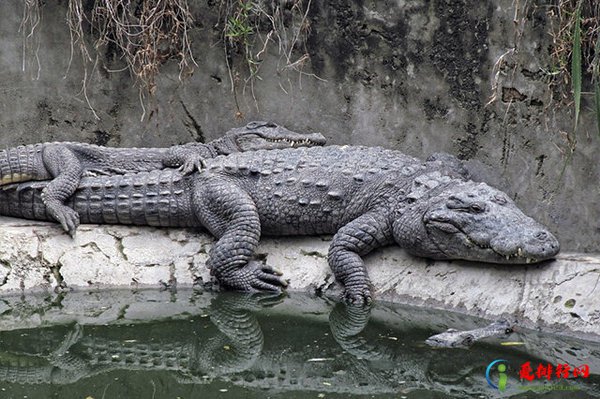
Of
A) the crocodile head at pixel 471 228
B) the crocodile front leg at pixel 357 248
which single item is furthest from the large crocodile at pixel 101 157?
the crocodile head at pixel 471 228

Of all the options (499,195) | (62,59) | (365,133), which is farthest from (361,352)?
(62,59)

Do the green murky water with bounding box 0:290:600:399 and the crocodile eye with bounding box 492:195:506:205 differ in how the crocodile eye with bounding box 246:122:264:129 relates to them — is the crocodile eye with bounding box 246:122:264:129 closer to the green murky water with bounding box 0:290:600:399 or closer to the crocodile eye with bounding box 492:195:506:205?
the green murky water with bounding box 0:290:600:399

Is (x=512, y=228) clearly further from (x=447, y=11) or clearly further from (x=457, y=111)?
(x=447, y=11)

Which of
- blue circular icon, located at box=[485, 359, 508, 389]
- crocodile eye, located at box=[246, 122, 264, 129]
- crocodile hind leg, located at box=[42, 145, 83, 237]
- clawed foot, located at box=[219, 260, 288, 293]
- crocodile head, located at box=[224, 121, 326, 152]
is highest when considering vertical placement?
crocodile eye, located at box=[246, 122, 264, 129]

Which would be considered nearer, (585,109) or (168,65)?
(585,109)

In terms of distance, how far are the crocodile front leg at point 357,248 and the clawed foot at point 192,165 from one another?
1.12m

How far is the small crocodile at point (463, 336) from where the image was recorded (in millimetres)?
5340

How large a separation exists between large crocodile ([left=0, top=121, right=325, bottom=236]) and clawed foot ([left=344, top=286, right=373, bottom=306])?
56.1 inches

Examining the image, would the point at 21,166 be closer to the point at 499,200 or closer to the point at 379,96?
the point at 379,96

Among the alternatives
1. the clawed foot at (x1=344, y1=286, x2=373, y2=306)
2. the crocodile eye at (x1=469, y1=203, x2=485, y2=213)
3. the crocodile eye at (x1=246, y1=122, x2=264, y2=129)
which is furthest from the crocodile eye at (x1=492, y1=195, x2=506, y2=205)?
the crocodile eye at (x1=246, y1=122, x2=264, y2=129)

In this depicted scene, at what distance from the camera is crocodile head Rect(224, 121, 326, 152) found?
23.9 ft

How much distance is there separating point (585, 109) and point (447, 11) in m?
1.23

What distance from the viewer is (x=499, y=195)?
253 inches

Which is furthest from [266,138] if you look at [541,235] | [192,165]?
[541,235]
